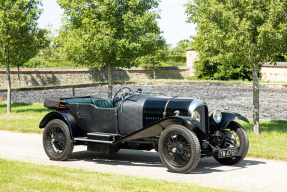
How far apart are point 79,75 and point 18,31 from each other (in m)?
28.3

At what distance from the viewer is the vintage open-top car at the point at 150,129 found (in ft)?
20.9

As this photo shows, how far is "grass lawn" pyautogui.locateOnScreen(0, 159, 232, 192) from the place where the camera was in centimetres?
514

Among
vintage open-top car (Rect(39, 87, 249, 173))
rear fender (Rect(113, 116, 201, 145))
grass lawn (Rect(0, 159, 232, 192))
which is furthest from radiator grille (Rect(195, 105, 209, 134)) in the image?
grass lawn (Rect(0, 159, 232, 192))

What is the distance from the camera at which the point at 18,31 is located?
16.1 metres

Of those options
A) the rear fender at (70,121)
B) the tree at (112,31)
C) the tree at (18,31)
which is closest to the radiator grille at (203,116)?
the rear fender at (70,121)

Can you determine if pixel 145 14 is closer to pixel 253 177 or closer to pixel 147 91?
pixel 147 91

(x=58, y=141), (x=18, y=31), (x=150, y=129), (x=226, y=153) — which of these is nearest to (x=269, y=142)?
(x=226, y=153)

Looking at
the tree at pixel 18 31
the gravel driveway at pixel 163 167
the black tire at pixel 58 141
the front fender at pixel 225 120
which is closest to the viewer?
the gravel driveway at pixel 163 167

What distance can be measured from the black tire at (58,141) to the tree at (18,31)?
9.02 m

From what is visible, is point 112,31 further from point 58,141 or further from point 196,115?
point 196,115

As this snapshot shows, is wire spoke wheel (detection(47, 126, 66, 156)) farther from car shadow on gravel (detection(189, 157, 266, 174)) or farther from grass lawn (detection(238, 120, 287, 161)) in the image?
grass lawn (detection(238, 120, 287, 161))

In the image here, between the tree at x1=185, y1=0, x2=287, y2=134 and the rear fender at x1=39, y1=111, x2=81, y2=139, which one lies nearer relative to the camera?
the rear fender at x1=39, y1=111, x2=81, y2=139

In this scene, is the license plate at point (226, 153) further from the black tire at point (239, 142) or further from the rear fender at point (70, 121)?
the rear fender at point (70, 121)

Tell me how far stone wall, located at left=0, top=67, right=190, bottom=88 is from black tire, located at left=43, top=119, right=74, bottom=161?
107 ft
